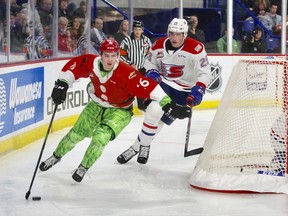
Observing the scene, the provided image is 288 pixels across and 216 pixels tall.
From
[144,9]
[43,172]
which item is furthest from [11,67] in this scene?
[144,9]

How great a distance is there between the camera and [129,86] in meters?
5.72

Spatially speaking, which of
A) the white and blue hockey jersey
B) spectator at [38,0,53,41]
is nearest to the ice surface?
the white and blue hockey jersey

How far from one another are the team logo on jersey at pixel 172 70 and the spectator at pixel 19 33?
135 centimetres

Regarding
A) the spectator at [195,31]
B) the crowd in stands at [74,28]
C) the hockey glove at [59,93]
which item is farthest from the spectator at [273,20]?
the hockey glove at [59,93]

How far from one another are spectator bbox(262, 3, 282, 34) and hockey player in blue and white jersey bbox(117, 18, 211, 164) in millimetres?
5619

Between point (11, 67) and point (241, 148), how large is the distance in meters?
2.17

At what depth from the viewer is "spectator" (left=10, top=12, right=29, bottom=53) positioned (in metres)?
7.32

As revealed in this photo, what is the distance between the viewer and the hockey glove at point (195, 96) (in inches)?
241

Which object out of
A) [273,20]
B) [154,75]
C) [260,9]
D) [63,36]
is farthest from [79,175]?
[260,9]

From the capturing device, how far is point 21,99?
23.5ft

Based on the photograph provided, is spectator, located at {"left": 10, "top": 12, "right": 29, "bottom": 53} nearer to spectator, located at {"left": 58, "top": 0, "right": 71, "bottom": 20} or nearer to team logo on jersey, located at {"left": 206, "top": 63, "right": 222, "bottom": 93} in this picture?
spectator, located at {"left": 58, "top": 0, "right": 71, "bottom": 20}

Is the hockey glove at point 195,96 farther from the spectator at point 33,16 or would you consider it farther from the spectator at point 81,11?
the spectator at point 81,11

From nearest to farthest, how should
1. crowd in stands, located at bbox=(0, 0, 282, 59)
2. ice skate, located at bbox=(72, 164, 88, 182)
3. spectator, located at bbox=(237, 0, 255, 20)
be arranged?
ice skate, located at bbox=(72, 164, 88, 182), crowd in stands, located at bbox=(0, 0, 282, 59), spectator, located at bbox=(237, 0, 255, 20)

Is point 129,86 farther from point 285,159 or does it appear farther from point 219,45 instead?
point 219,45
